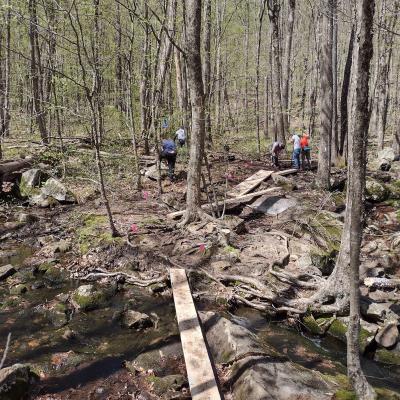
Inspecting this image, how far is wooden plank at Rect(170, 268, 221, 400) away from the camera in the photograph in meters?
4.68

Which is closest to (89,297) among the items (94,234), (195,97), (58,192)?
(94,234)

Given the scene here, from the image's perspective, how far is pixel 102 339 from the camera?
21.9 ft

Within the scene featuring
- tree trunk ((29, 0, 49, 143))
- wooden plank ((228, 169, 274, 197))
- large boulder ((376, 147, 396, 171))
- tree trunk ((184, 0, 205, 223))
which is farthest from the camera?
large boulder ((376, 147, 396, 171))

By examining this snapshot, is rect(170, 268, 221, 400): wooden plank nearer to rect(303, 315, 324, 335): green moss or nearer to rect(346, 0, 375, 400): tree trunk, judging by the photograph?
rect(346, 0, 375, 400): tree trunk

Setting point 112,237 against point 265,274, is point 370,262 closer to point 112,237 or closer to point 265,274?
point 265,274

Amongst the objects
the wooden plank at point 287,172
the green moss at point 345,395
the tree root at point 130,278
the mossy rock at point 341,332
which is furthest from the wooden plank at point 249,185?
the green moss at point 345,395

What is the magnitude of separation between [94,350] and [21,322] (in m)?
1.76

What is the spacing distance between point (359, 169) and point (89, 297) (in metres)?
5.78

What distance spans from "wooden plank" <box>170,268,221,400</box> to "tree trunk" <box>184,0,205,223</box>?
312 cm

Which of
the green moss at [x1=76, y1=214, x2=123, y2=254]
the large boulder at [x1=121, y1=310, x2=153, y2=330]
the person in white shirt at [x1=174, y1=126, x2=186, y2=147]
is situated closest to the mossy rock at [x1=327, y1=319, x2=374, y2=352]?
the large boulder at [x1=121, y1=310, x2=153, y2=330]

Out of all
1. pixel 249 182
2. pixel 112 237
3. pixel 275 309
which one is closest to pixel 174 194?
pixel 249 182

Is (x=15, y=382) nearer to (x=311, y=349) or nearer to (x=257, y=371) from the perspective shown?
(x=257, y=371)

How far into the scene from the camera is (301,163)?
17.8 metres

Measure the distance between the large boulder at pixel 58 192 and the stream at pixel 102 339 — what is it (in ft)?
19.4
